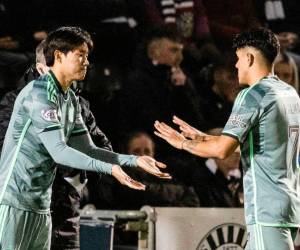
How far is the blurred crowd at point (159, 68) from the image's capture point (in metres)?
5.50

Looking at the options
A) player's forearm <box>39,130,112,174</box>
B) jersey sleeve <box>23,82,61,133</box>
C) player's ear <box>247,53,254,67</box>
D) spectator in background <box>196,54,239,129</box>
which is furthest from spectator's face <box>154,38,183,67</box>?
player's forearm <box>39,130,112,174</box>

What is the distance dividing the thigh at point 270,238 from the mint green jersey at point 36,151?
2.08 ft

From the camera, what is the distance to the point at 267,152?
8.89ft

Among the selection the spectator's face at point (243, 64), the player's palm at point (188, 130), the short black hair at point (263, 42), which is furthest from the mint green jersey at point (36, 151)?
the short black hair at point (263, 42)

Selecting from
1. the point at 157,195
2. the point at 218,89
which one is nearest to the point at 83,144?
the point at 157,195

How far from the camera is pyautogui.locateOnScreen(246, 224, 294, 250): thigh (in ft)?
8.57

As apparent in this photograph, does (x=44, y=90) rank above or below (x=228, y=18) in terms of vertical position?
below

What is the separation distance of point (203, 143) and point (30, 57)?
2.99 metres

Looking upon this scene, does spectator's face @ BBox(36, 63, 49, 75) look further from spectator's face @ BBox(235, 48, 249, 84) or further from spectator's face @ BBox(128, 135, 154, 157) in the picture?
spectator's face @ BBox(128, 135, 154, 157)

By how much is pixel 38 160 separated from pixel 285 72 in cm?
389

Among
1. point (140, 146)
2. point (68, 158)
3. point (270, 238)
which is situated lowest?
point (270, 238)

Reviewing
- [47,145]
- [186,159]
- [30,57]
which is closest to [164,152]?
[186,159]

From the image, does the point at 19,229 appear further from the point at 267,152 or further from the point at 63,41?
the point at 267,152

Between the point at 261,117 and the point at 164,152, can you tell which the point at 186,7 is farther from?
the point at 261,117
